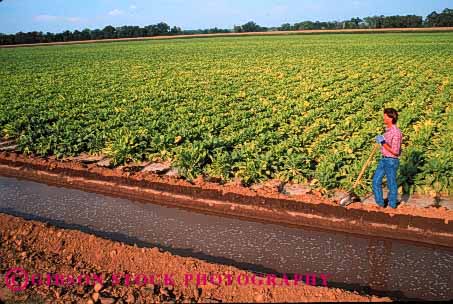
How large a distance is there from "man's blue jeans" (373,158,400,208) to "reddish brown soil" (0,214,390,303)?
2489 mm

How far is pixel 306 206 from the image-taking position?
6.84 metres

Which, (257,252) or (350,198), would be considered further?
(350,198)

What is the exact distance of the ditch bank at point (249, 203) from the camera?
621 centimetres

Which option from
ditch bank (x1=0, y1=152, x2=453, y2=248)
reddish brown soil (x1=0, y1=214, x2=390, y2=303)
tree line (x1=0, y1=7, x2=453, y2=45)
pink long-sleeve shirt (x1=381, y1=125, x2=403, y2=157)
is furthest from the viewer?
tree line (x1=0, y1=7, x2=453, y2=45)

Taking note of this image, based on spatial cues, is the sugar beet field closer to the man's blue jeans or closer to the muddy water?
the man's blue jeans

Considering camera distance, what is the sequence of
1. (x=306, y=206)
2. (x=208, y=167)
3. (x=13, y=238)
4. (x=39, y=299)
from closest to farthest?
(x=39, y=299) → (x=13, y=238) → (x=306, y=206) → (x=208, y=167)

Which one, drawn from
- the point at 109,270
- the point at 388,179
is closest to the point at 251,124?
the point at 388,179

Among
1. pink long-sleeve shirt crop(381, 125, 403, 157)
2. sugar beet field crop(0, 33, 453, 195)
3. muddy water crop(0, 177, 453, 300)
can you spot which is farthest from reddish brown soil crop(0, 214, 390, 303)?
sugar beet field crop(0, 33, 453, 195)

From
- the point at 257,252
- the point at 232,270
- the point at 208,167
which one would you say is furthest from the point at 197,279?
the point at 208,167

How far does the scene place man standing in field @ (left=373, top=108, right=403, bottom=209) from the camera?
610cm

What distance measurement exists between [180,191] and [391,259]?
4.05 meters

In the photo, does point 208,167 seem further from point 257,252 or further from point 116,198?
point 257,252

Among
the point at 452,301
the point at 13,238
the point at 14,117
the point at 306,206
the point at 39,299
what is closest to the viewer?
the point at 39,299

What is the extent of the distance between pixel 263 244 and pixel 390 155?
2466 millimetres
